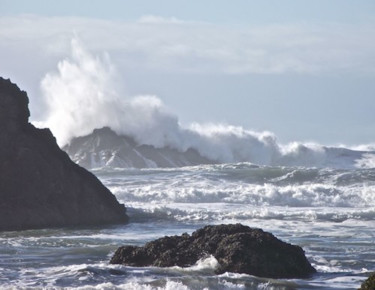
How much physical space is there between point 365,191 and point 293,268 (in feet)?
88.1

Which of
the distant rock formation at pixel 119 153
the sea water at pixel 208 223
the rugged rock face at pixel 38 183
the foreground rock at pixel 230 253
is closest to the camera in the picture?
the sea water at pixel 208 223

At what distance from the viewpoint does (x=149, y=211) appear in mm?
42562

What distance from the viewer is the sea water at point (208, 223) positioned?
80.0 feet

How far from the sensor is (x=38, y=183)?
37.4 m

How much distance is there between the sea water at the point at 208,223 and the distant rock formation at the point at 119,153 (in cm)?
948

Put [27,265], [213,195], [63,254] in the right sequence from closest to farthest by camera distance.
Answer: [27,265] → [63,254] → [213,195]

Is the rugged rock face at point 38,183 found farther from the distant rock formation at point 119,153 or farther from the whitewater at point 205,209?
the distant rock formation at point 119,153

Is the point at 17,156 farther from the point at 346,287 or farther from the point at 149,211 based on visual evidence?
the point at 346,287

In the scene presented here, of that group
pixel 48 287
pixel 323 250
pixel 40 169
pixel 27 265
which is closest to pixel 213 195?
pixel 40 169

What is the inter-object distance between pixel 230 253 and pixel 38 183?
13.3 metres

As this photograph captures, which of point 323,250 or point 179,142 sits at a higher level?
point 179,142

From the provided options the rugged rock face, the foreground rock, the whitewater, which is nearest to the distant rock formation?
the whitewater

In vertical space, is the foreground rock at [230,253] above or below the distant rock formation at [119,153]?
below

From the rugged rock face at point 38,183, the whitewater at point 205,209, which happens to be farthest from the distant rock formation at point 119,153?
the rugged rock face at point 38,183
